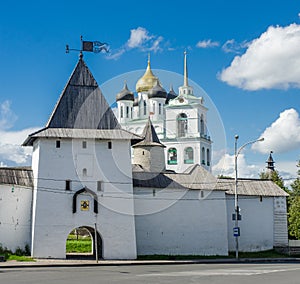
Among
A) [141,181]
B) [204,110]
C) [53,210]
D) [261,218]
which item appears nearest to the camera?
[53,210]

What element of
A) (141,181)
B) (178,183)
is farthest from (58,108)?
(178,183)

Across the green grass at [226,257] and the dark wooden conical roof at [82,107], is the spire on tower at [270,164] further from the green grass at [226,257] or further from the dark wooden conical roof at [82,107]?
the dark wooden conical roof at [82,107]

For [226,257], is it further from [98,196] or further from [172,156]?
[172,156]

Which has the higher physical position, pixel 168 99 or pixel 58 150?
pixel 168 99

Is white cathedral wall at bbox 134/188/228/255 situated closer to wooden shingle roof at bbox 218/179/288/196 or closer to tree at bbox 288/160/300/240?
wooden shingle roof at bbox 218/179/288/196

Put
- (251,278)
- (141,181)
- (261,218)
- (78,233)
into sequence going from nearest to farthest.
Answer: (251,278)
(141,181)
(261,218)
(78,233)

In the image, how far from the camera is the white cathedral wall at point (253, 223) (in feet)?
124

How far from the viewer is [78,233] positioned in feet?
142

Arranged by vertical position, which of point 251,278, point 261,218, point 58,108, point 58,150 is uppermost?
point 58,108

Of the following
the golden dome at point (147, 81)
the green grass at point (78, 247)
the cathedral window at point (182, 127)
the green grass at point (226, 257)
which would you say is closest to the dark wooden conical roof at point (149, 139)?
the green grass at point (78, 247)

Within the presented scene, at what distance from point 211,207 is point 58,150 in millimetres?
10924

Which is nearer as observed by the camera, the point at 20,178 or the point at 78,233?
the point at 20,178

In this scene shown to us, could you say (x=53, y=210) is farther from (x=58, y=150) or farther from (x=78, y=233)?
(x=78, y=233)

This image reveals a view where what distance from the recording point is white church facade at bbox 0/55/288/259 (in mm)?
30297
